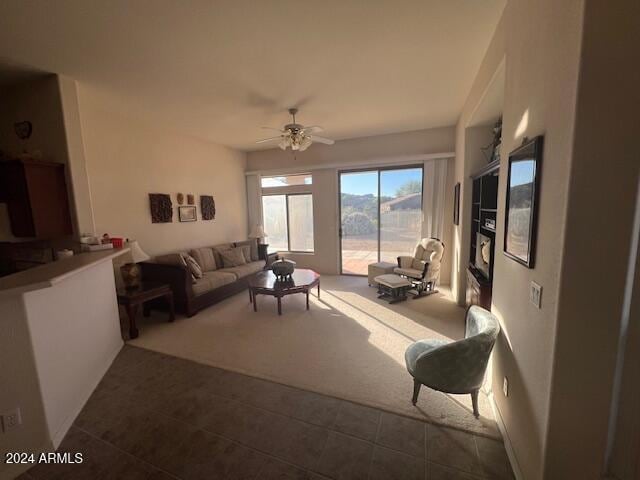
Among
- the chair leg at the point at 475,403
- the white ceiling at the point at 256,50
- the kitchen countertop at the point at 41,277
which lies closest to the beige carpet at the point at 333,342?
the chair leg at the point at 475,403

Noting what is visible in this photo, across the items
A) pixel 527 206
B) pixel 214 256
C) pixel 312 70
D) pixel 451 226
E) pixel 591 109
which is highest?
pixel 312 70

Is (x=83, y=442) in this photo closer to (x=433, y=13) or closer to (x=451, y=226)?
(x=433, y=13)

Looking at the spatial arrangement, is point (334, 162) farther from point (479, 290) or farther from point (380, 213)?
point (479, 290)

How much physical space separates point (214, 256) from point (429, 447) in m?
4.47

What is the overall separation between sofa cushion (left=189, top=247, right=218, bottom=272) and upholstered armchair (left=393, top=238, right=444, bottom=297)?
11.2ft

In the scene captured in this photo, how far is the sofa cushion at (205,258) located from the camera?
4617mm

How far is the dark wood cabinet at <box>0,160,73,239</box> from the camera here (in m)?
2.63

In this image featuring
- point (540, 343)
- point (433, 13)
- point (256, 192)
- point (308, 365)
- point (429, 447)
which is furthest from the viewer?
point (256, 192)

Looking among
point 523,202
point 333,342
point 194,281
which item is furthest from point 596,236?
point 194,281

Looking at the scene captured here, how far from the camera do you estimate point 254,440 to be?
5.63 ft

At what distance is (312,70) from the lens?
2684 mm

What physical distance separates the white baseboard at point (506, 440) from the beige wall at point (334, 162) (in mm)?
3344

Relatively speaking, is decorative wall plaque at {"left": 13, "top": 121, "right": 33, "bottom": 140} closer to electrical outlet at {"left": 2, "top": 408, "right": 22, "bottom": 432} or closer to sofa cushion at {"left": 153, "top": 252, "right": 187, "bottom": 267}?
sofa cushion at {"left": 153, "top": 252, "right": 187, "bottom": 267}

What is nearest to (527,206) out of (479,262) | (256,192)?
(479,262)
